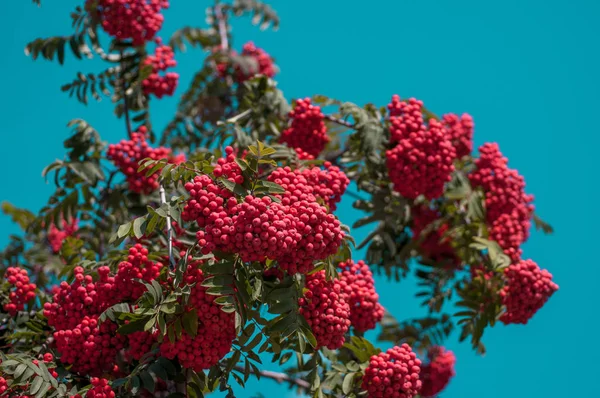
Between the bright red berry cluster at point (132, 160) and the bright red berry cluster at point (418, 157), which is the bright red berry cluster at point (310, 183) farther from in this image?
the bright red berry cluster at point (132, 160)

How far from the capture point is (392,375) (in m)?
5.58

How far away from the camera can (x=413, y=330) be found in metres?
8.65

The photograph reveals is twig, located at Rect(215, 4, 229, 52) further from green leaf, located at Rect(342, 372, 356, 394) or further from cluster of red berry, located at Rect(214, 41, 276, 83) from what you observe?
green leaf, located at Rect(342, 372, 356, 394)

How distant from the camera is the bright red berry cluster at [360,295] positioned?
6.06 metres

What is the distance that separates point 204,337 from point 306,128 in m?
2.75

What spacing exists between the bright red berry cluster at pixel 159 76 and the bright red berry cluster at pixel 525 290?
12.1ft

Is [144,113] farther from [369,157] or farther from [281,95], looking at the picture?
[369,157]

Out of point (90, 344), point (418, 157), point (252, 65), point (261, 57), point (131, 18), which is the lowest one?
point (90, 344)

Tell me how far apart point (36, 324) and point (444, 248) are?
441 cm

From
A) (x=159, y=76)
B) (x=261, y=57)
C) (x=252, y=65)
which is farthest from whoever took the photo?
(x=261, y=57)

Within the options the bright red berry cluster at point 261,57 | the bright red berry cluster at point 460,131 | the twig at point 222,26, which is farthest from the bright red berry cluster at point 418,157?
the twig at point 222,26

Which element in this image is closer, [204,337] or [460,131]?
[204,337]

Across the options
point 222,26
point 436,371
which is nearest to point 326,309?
point 436,371

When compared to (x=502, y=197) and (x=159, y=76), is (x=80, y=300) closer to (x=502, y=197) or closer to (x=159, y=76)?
(x=159, y=76)
